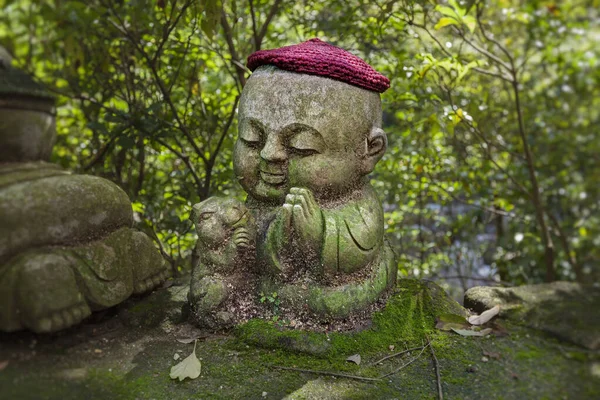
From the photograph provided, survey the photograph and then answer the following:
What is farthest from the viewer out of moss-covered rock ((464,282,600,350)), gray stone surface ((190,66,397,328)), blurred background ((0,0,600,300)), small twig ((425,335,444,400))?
blurred background ((0,0,600,300))

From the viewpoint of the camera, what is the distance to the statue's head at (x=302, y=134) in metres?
2.59

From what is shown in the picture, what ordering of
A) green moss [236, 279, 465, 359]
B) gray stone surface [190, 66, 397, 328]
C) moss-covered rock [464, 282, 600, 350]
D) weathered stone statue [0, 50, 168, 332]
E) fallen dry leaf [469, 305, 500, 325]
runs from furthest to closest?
fallen dry leaf [469, 305, 500, 325], gray stone surface [190, 66, 397, 328], green moss [236, 279, 465, 359], moss-covered rock [464, 282, 600, 350], weathered stone statue [0, 50, 168, 332]

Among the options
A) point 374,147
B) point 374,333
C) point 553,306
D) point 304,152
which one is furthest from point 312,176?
point 553,306

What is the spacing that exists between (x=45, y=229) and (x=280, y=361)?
1.22 m

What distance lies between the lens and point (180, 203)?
13.5 ft

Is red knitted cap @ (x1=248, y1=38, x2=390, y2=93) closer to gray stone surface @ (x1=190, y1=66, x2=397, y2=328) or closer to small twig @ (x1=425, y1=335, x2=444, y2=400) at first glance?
gray stone surface @ (x1=190, y1=66, x2=397, y2=328)

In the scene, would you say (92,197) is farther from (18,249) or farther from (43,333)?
(43,333)

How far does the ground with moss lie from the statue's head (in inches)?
30.5

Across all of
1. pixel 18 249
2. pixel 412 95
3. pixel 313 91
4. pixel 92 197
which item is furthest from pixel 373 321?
pixel 412 95

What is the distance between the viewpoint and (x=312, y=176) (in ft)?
8.57

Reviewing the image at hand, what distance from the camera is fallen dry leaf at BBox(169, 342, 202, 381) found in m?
2.15

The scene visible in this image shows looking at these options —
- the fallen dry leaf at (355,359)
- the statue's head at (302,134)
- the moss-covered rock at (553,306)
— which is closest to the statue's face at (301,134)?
the statue's head at (302,134)

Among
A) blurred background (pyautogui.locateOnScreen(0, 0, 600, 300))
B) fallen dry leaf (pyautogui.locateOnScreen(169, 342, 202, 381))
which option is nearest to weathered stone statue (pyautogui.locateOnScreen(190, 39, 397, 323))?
fallen dry leaf (pyautogui.locateOnScreen(169, 342, 202, 381))

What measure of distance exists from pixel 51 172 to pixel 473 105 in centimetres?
324
